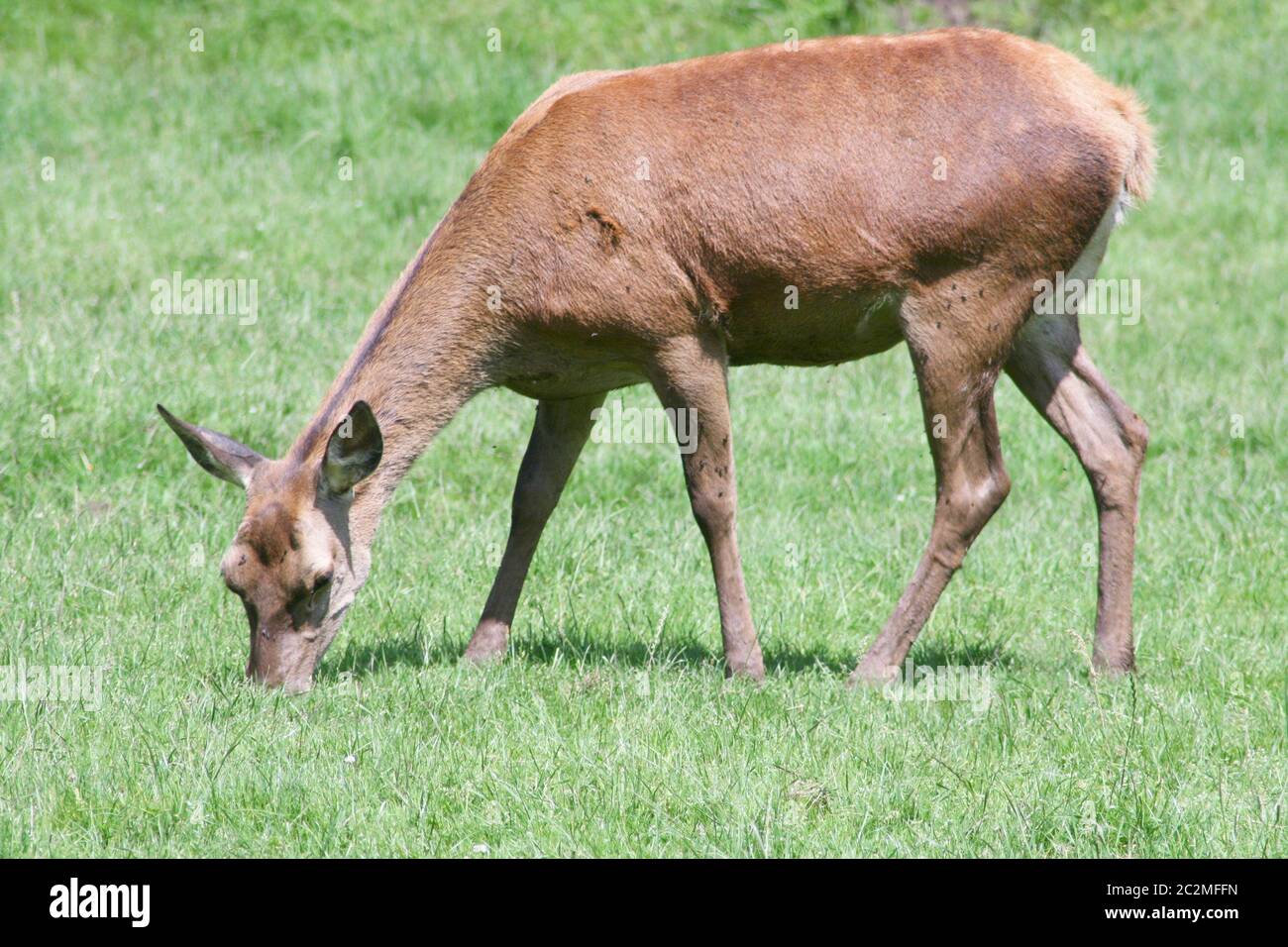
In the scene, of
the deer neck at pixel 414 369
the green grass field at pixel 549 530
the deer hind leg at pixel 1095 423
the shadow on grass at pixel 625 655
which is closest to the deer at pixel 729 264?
the deer neck at pixel 414 369

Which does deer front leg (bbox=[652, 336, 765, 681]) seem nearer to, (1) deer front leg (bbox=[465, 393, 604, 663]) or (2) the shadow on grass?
(2) the shadow on grass

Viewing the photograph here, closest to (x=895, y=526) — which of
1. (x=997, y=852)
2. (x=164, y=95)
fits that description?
(x=997, y=852)

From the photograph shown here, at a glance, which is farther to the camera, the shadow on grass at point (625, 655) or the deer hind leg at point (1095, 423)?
the deer hind leg at point (1095, 423)

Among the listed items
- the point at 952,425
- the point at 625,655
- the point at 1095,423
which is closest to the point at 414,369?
the point at 625,655

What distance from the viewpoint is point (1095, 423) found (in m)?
6.84

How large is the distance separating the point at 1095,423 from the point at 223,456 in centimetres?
344

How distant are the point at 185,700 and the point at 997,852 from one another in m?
2.81

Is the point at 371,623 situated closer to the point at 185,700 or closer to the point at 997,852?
the point at 185,700

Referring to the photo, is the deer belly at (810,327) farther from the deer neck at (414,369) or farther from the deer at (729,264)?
the deer neck at (414,369)

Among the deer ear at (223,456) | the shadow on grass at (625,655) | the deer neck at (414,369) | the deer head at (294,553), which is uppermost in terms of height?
the deer neck at (414,369)

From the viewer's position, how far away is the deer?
6180 mm

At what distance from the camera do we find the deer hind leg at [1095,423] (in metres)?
6.79

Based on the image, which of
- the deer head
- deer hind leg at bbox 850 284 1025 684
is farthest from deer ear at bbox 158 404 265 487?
deer hind leg at bbox 850 284 1025 684

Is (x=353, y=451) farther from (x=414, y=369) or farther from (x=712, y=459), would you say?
(x=712, y=459)
